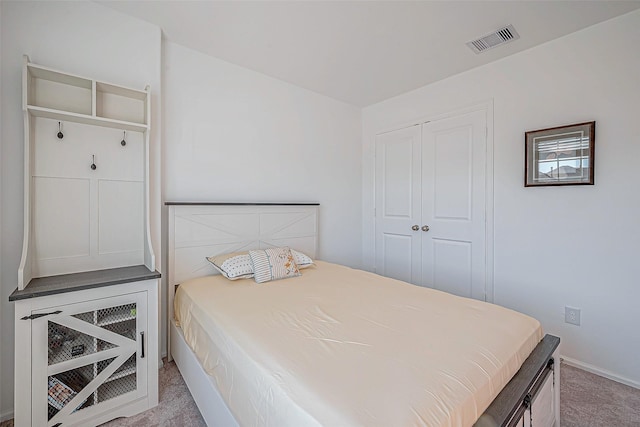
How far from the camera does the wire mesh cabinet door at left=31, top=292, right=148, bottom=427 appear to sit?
141cm

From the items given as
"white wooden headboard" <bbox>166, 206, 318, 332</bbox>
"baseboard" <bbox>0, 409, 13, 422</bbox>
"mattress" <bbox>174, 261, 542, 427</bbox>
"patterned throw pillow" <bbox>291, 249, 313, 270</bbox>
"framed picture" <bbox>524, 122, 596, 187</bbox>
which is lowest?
"baseboard" <bbox>0, 409, 13, 422</bbox>

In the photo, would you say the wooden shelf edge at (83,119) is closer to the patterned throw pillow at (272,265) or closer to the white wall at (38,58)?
A: the white wall at (38,58)

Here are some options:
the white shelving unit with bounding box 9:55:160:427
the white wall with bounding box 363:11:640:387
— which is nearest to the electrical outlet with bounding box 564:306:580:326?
the white wall with bounding box 363:11:640:387

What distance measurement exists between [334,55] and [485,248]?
223 cm

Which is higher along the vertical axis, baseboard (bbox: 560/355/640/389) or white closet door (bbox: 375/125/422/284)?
white closet door (bbox: 375/125/422/284)

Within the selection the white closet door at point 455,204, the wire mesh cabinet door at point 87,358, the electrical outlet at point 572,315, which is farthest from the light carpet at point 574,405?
the white closet door at point 455,204

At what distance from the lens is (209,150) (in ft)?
8.14

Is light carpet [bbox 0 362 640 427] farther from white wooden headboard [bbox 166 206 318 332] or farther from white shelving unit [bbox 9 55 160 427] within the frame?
white wooden headboard [bbox 166 206 318 332]

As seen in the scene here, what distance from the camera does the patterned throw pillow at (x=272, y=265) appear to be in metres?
2.20

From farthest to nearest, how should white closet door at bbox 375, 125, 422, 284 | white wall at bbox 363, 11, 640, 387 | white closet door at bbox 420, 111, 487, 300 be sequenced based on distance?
white closet door at bbox 375, 125, 422, 284, white closet door at bbox 420, 111, 487, 300, white wall at bbox 363, 11, 640, 387

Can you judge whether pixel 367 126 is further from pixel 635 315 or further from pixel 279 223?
pixel 635 315

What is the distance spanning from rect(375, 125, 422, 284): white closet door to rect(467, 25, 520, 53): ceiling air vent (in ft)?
3.11

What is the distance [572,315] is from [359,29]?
8.94 ft

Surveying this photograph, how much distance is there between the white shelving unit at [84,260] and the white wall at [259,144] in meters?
0.38
